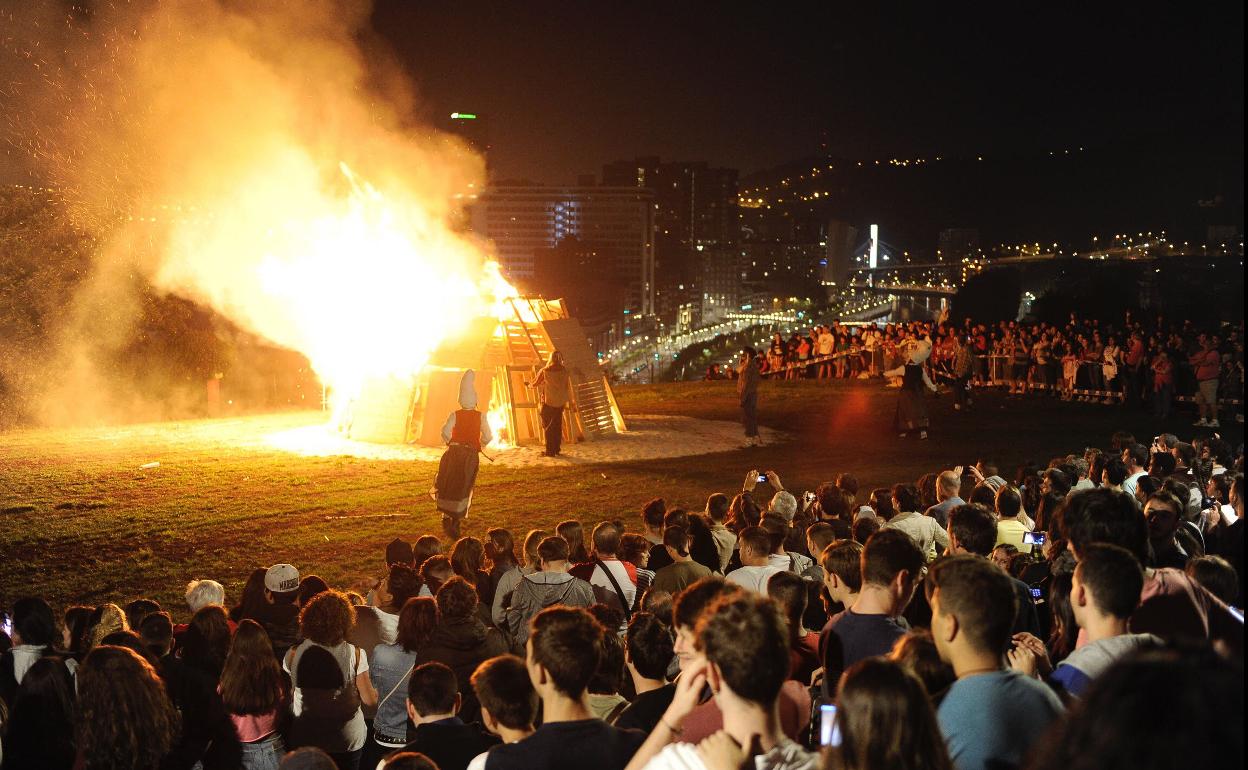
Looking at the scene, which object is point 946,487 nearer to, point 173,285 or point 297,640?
point 297,640

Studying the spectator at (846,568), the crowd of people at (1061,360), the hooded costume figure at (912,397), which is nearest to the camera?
the spectator at (846,568)

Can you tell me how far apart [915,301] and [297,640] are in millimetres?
180687

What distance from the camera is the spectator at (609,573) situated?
7.45 m

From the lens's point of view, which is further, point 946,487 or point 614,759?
point 946,487

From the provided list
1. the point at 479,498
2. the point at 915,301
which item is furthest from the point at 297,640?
the point at 915,301

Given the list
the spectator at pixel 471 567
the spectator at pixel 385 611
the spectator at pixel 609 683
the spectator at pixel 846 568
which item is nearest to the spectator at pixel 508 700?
the spectator at pixel 609 683

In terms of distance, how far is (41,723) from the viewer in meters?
5.23

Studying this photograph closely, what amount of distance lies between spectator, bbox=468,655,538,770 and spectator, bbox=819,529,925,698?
151cm

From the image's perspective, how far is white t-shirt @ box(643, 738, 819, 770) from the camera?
339 centimetres

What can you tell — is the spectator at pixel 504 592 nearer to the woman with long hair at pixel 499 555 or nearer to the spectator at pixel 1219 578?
the woman with long hair at pixel 499 555

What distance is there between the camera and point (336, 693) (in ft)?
19.2

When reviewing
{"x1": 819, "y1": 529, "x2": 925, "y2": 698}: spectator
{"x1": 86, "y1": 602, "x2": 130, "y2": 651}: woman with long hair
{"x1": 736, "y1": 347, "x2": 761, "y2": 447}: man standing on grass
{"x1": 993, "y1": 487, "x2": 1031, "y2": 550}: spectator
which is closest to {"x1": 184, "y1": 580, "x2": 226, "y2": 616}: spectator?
{"x1": 86, "y1": 602, "x2": 130, "y2": 651}: woman with long hair

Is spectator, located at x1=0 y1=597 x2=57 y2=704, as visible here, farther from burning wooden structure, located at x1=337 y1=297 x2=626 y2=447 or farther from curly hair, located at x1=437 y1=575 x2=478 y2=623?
burning wooden structure, located at x1=337 y1=297 x2=626 y2=447

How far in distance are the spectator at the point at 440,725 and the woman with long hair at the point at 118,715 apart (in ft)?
3.74
